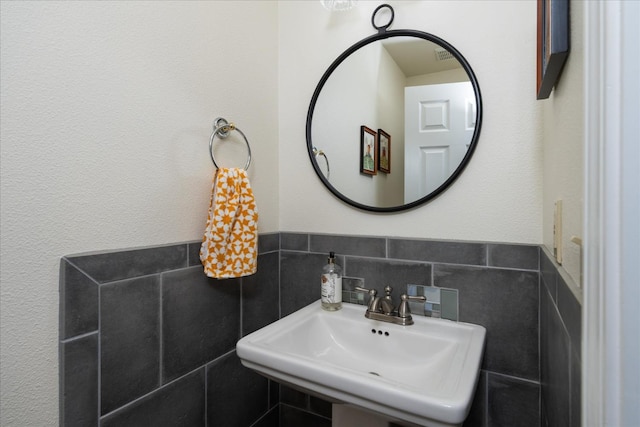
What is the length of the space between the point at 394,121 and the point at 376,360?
0.83 m

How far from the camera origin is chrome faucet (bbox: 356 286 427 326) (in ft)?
3.67

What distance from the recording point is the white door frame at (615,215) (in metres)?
0.33

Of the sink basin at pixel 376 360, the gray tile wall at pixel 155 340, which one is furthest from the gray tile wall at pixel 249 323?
the sink basin at pixel 376 360

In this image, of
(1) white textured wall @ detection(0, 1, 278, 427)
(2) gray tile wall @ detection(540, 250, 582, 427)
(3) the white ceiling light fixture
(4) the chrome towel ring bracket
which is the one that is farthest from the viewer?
(4) the chrome towel ring bracket

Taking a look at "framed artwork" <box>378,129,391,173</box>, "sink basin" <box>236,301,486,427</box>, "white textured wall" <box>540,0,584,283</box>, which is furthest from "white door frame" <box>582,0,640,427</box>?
"framed artwork" <box>378,129,391,173</box>

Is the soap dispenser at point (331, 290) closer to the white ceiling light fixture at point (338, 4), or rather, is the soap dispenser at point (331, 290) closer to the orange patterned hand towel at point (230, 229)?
the orange patterned hand towel at point (230, 229)

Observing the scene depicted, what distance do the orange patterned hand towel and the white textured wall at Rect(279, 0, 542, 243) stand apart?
14.4 inches

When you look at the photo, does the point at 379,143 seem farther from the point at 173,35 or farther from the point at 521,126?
the point at 173,35

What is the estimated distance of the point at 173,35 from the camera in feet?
3.26

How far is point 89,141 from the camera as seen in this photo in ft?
2.63

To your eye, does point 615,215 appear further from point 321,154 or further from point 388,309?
point 321,154

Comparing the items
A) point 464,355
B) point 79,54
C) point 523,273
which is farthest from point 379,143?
point 79,54

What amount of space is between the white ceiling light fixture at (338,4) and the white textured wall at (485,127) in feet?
0.31

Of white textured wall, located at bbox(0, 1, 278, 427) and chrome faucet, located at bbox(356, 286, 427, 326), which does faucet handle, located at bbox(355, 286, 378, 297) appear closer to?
chrome faucet, located at bbox(356, 286, 427, 326)
